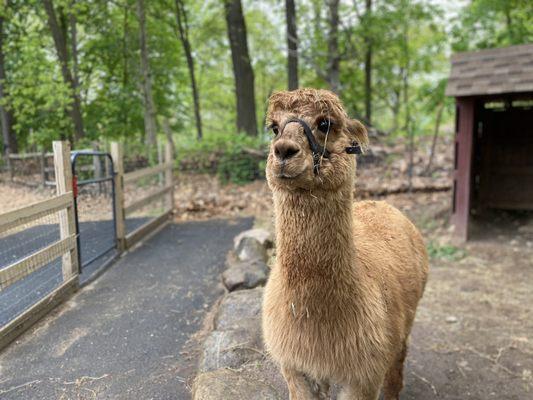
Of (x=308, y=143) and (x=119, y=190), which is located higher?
(x=308, y=143)

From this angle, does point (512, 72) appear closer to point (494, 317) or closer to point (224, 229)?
Result: point (494, 317)

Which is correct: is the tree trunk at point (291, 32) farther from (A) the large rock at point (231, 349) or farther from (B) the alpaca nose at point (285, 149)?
(B) the alpaca nose at point (285, 149)

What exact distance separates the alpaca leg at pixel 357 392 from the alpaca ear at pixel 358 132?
1.25 m

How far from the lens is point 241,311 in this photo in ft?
13.0

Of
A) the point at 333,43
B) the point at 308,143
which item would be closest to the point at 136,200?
the point at 308,143

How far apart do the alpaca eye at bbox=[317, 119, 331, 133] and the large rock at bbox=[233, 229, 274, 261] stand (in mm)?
3919

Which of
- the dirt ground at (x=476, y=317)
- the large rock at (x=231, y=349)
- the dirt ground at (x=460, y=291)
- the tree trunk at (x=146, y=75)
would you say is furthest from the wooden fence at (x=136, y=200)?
the dirt ground at (x=476, y=317)

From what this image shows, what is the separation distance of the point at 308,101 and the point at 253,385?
187 cm

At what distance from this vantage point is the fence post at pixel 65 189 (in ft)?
15.5

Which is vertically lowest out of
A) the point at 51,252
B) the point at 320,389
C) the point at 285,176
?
the point at 320,389

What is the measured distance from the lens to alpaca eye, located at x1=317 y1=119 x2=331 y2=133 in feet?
6.50

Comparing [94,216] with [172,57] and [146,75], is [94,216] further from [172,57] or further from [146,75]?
[172,57]

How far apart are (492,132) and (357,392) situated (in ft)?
26.3

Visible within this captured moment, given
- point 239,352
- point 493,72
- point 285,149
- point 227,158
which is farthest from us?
point 227,158
